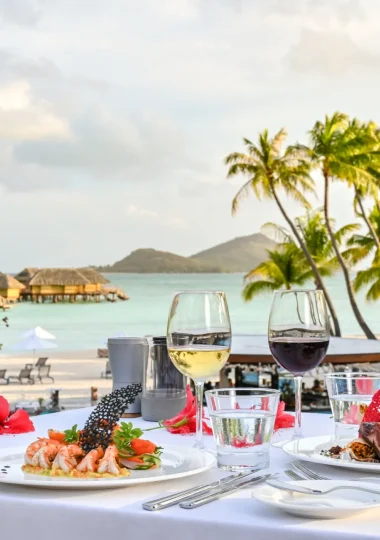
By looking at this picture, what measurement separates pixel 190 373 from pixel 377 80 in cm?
5421

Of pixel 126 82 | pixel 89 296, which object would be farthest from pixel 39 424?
pixel 89 296

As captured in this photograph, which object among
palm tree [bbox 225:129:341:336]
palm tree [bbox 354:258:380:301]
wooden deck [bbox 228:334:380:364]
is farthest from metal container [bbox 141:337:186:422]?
palm tree [bbox 354:258:380:301]

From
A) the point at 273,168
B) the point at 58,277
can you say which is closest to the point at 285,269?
the point at 273,168

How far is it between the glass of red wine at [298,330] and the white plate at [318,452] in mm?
31

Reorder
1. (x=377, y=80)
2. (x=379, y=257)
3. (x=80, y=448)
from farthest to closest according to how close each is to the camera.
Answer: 1. (x=377, y=80)
2. (x=379, y=257)
3. (x=80, y=448)

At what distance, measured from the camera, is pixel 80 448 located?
1251 mm

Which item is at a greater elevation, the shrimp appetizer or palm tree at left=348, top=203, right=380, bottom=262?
palm tree at left=348, top=203, right=380, bottom=262

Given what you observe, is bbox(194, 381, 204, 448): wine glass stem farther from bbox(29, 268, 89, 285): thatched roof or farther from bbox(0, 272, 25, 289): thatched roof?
bbox(29, 268, 89, 285): thatched roof

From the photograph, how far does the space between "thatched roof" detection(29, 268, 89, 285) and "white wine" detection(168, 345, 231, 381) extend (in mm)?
54534

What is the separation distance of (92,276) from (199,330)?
2166 inches

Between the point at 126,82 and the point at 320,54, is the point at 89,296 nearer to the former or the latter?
the point at 126,82

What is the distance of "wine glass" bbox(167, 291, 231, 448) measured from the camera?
55.6 inches

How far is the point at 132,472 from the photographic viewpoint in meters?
1.26

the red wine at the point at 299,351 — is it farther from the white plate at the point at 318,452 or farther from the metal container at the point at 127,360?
the metal container at the point at 127,360
